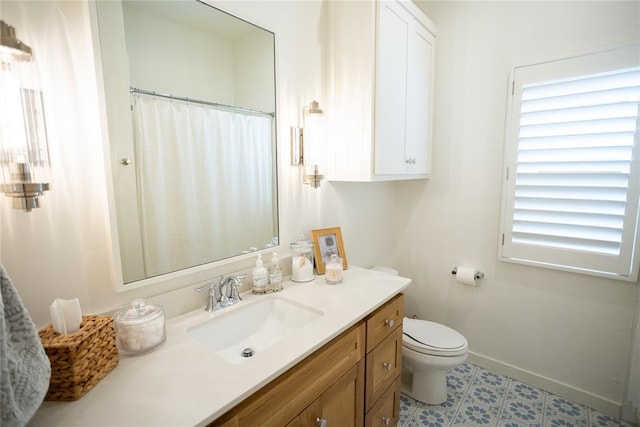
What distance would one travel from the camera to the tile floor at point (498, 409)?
1.76 meters

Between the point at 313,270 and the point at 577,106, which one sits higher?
the point at 577,106

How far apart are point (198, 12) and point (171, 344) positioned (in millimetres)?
1241

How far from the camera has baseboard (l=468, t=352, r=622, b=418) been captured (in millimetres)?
1796

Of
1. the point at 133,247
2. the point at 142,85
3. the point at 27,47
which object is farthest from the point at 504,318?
the point at 27,47

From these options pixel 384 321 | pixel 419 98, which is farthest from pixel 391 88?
pixel 384 321

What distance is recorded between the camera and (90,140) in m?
0.96

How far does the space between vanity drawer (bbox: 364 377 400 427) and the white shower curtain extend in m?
0.95

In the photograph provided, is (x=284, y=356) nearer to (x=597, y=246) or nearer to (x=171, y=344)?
(x=171, y=344)

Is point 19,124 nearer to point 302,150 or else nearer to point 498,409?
point 302,150

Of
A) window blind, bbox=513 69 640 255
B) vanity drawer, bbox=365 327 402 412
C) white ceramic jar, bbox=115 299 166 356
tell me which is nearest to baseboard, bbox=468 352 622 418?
window blind, bbox=513 69 640 255

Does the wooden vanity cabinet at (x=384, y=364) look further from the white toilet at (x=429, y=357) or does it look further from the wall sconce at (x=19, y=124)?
the wall sconce at (x=19, y=124)

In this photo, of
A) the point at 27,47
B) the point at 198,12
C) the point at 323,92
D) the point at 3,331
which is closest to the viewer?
the point at 3,331

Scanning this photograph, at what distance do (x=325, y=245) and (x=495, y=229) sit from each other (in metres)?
1.21

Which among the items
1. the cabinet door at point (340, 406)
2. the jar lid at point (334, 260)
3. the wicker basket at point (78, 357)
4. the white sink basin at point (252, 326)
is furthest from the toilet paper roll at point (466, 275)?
the wicker basket at point (78, 357)
